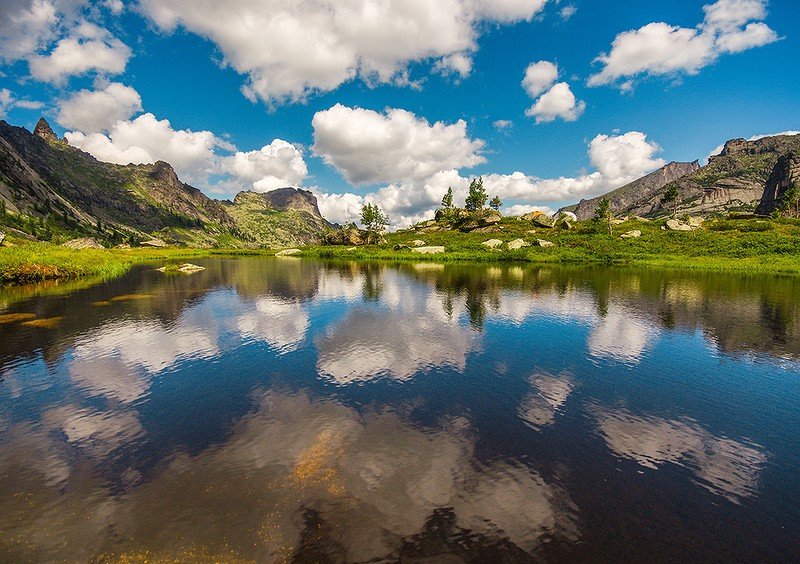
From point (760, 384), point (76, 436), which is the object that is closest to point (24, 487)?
point (76, 436)

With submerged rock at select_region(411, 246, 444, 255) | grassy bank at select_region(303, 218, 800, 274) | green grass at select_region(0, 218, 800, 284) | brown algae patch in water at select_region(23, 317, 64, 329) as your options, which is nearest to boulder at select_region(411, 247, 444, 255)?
submerged rock at select_region(411, 246, 444, 255)

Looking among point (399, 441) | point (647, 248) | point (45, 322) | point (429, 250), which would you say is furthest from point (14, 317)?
point (647, 248)

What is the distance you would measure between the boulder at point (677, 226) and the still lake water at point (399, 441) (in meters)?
126

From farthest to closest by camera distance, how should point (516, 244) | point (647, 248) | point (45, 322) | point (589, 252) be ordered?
point (516, 244)
point (589, 252)
point (647, 248)
point (45, 322)

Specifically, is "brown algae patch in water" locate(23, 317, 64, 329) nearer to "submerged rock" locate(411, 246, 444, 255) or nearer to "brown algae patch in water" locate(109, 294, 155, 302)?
"brown algae patch in water" locate(109, 294, 155, 302)

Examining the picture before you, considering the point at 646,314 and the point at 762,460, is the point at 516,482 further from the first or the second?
the point at 646,314

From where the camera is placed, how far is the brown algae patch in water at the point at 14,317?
38.3 meters

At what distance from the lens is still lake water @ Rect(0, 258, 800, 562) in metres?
11.6

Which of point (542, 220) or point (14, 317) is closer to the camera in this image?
point (14, 317)

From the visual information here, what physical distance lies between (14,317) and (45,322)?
5.92 m

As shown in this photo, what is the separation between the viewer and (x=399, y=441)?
16953 mm

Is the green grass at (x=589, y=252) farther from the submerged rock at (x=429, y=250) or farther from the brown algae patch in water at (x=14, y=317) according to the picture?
the brown algae patch in water at (x=14, y=317)

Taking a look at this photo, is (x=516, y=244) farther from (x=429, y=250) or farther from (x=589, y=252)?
(x=429, y=250)

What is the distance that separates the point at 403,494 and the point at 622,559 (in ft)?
23.8
